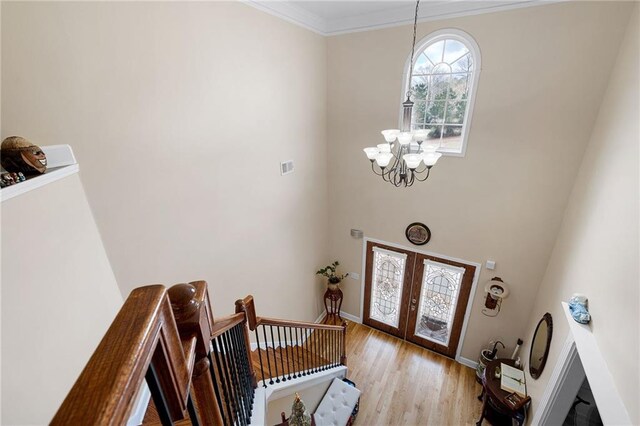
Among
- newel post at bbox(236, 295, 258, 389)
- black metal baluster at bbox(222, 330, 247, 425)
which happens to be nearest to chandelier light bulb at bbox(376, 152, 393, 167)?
newel post at bbox(236, 295, 258, 389)

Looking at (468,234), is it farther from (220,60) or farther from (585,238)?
(220,60)

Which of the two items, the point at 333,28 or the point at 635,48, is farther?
the point at 333,28

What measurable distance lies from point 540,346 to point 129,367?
425 cm

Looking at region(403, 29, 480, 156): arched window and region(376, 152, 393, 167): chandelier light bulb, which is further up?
region(403, 29, 480, 156): arched window

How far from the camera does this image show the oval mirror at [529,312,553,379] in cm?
310

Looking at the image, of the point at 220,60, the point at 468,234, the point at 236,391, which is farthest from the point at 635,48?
the point at 236,391

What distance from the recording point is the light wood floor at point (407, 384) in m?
4.02

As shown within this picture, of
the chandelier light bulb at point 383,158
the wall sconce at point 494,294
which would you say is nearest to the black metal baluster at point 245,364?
the chandelier light bulb at point 383,158

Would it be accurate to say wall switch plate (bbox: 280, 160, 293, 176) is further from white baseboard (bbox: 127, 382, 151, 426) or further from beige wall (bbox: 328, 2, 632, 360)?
white baseboard (bbox: 127, 382, 151, 426)

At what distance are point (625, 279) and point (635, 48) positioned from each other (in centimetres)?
197

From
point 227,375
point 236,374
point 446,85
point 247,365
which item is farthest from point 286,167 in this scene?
point 227,375

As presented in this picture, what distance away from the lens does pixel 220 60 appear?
8.78ft

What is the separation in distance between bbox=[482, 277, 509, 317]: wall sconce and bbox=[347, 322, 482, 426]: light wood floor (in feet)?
4.04

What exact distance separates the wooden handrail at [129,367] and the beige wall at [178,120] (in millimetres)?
1788
